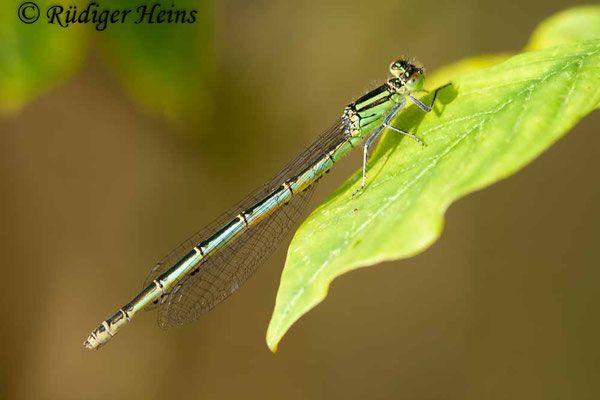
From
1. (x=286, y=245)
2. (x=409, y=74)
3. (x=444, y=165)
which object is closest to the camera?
(x=444, y=165)

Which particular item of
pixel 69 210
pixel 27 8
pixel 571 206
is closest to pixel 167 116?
pixel 27 8

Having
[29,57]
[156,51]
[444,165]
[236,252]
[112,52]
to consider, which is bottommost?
[444,165]

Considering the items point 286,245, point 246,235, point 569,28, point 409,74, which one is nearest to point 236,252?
point 246,235

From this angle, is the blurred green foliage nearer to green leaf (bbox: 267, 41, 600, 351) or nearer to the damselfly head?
green leaf (bbox: 267, 41, 600, 351)

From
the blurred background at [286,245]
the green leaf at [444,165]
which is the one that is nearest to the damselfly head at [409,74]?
the green leaf at [444,165]

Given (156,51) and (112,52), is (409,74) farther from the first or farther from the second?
(112,52)

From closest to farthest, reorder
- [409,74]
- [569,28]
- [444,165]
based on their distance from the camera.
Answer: [444,165], [569,28], [409,74]

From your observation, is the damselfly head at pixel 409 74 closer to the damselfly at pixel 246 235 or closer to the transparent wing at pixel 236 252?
the damselfly at pixel 246 235
